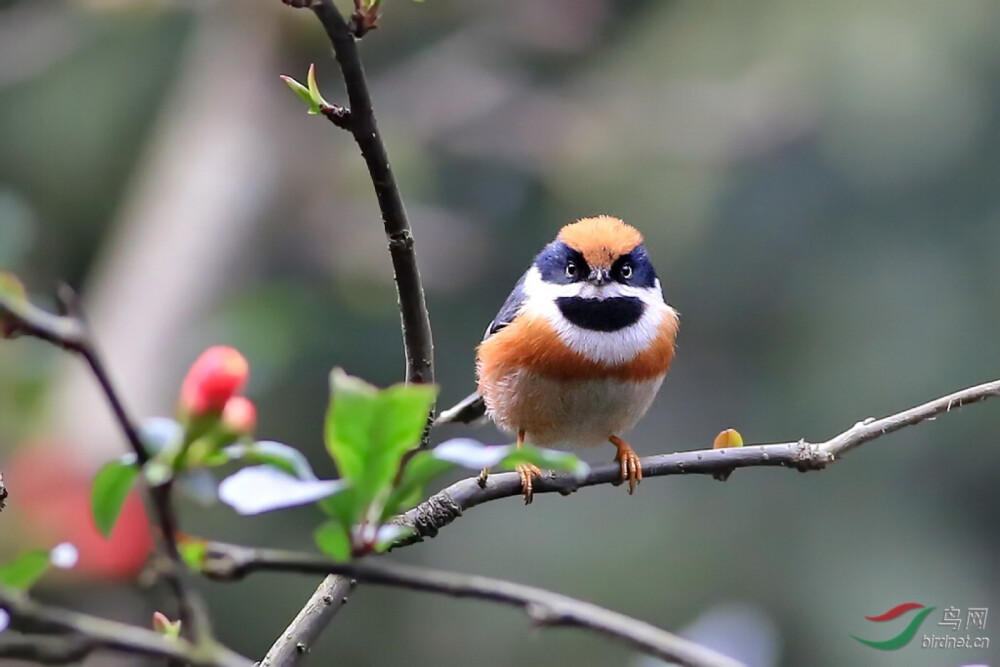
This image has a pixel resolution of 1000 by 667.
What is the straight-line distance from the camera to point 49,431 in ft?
13.5

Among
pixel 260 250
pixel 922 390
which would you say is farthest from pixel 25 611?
pixel 922 390

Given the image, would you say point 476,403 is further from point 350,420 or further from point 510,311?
point 350,420

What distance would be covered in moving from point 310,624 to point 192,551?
1.77 feet

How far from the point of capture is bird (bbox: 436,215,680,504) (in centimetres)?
299

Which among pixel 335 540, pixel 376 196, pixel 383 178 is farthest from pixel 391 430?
pixel 376 196

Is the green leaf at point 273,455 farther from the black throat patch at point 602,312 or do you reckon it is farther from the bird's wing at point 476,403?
the black throat patch at point 602,312

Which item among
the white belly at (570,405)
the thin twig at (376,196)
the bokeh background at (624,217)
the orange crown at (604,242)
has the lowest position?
the thin twig at (376,196)

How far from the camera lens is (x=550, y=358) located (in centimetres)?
300

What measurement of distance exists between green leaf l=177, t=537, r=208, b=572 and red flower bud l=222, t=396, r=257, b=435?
4.2 inches

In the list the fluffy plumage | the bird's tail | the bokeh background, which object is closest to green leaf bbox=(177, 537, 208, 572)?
A: the bird's tail

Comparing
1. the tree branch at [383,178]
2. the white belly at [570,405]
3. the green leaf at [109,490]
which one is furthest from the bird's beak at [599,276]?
the green leaf at [109,490]

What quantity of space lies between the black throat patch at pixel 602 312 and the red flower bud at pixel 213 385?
2.04m

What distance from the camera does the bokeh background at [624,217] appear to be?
6531 millimetres

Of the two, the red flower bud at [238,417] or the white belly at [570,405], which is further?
the white belly at [570,405]
